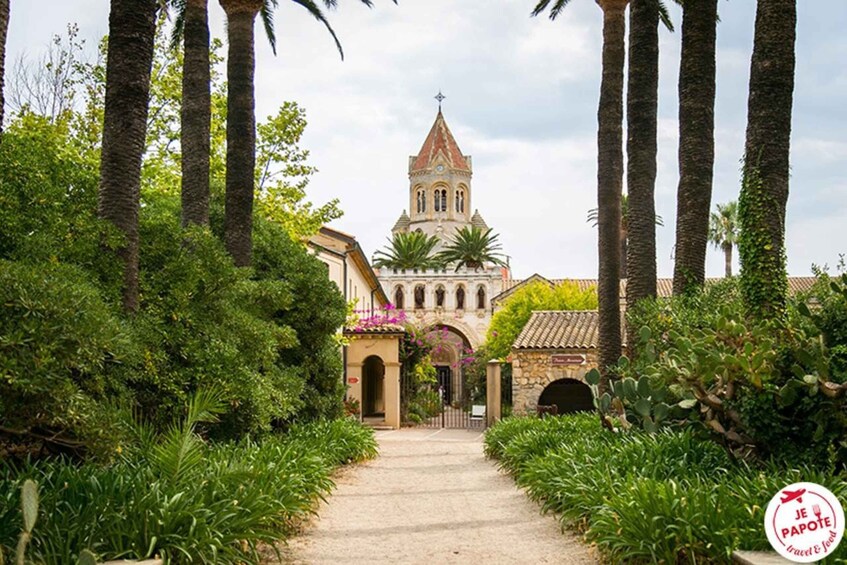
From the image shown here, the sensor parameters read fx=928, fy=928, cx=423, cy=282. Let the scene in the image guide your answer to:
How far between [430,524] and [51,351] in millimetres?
5236

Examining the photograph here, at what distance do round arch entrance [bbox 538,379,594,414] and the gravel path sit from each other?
19.0 metres

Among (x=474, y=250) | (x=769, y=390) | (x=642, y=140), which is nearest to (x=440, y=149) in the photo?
(x=474, y=250)

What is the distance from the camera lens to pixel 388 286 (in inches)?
2724

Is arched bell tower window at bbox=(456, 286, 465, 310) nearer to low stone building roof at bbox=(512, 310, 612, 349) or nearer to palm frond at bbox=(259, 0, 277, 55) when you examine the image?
low stone building roof at bbox=(512, 310, 612, 349)

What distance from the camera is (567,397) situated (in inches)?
1401

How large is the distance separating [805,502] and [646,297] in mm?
11220

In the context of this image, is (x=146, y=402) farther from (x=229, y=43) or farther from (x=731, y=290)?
(x=731, y=290)

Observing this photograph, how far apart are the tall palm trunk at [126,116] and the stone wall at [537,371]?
20.0m

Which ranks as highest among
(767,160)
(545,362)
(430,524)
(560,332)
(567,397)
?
(767,160)

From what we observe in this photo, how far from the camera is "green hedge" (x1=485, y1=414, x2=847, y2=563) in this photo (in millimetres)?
6910

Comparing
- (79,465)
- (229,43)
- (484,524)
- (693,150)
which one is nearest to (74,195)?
(79,465)

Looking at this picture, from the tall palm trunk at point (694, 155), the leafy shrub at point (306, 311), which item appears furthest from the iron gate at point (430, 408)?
the tall palm trunk at point (694, 155)

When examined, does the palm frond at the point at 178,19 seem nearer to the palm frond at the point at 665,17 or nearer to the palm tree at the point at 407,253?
the palm frond at the point at 665,17

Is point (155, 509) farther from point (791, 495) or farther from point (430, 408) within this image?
point (430, 408)
